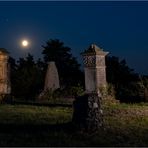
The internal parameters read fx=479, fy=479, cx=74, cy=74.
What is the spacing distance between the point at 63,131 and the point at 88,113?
0.79 meters

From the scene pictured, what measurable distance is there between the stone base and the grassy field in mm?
227

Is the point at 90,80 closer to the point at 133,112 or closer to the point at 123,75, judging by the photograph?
the point at 133,112

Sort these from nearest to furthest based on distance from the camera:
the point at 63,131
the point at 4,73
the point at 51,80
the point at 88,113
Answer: the point at 63,131 < the point at 88,113 < the point at 4,73 < the point at 51,80

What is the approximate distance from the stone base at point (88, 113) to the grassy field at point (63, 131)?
0.23 meters

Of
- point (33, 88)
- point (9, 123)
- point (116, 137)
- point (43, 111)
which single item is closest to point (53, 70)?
point (33, 88)

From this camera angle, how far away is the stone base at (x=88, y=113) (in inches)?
459

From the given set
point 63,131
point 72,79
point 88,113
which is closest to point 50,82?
point 72,79

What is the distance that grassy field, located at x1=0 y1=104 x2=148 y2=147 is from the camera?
10.3 metres

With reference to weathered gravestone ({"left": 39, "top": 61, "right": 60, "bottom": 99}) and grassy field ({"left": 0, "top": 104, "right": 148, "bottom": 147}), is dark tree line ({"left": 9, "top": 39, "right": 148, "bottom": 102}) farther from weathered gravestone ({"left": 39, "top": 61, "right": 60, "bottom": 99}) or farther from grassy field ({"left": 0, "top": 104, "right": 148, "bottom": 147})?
grassy field ({"left": 0, "top": 104, "right": 148, "bottom": 147})

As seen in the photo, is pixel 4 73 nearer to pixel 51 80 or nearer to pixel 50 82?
pixel 50 82

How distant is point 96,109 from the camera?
12.0 meters

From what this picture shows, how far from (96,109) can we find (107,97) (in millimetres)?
9556

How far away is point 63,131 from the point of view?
37.8ft

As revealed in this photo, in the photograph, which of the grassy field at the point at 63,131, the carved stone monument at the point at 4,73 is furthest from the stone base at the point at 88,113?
the carved stone monument at the point at 4,73
